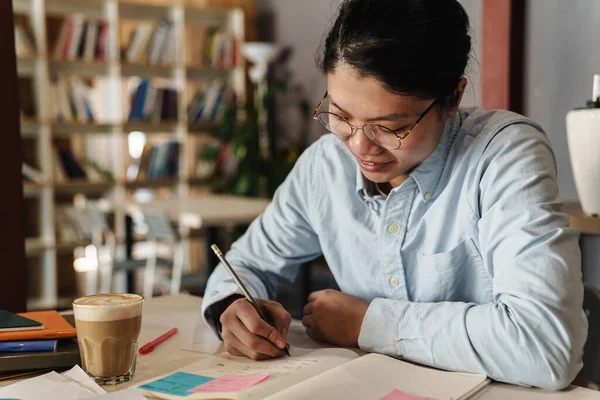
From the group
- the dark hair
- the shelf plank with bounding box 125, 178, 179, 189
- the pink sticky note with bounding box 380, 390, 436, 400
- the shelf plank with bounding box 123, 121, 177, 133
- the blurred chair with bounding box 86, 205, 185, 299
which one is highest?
the dark hair

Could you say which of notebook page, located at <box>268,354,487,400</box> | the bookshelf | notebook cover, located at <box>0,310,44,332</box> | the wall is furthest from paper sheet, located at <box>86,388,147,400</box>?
the bookshelf

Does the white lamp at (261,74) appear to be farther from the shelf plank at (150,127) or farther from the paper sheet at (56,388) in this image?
the paper sheet at (56,388)

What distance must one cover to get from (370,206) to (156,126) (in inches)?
157

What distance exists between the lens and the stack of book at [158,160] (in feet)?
16.5

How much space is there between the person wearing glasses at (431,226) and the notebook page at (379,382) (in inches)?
1.4

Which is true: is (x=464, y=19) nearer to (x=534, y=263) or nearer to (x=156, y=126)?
(x=534, y=263)

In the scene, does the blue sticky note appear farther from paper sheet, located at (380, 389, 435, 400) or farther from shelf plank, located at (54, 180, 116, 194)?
shelf plank, located at (54, 180, 116, 194)

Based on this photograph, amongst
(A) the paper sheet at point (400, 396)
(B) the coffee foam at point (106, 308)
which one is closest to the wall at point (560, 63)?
(A) the paper sheet at point (400, 396)

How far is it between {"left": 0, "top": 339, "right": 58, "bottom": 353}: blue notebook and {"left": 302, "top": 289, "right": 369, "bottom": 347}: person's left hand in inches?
17.1

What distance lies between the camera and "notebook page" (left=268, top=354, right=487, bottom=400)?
0.88 metres

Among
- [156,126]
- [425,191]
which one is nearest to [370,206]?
[425,191]

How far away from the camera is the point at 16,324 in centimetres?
108

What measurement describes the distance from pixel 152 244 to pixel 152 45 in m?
1.56

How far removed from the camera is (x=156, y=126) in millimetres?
5055
